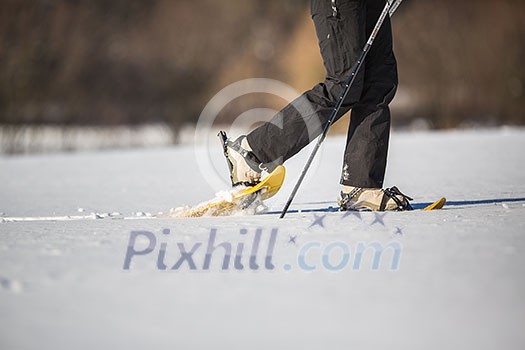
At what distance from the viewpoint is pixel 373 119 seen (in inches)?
85.9

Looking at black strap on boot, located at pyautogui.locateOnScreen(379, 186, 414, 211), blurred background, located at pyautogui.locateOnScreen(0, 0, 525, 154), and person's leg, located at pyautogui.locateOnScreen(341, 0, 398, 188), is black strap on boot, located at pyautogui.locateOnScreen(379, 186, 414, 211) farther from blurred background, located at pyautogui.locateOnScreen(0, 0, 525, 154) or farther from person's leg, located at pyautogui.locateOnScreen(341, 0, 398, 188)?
blurred background, located at pyautogui.locateOnScreen(0, 0, 525, 154)

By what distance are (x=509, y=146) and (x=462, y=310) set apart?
166 inches

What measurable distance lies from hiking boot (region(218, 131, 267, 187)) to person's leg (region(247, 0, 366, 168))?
2 cm

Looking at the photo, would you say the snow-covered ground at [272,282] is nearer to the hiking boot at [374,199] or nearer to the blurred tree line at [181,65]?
the hiking boot at [374,199]

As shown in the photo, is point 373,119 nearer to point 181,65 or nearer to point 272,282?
point 272,282

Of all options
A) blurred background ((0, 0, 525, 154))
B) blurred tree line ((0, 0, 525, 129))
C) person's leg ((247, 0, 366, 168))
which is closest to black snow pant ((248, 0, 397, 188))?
person's leg ((247, 0, 366, 168))

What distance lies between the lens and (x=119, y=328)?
960 mm

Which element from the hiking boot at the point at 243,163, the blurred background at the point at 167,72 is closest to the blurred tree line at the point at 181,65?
the blurred background at the point at 167,72

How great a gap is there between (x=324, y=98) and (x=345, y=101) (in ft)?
0.21

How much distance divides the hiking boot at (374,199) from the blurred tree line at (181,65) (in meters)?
9.57

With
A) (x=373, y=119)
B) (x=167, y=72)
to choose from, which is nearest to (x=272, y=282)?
(x=373, y=119)

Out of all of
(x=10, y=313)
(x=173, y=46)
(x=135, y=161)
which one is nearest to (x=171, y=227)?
(x=10, y=313)

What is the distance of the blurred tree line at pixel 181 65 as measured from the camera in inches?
448

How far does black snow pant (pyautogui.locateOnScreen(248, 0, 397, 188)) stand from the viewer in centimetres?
207
